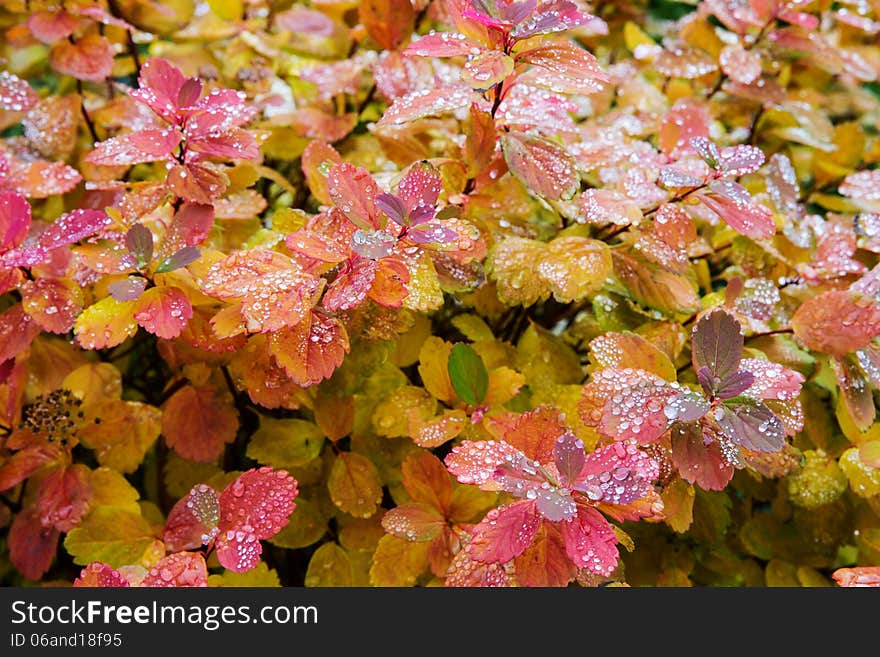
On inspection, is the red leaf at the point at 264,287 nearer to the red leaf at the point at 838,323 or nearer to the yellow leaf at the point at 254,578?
the yellow leaf at the point at 254,578

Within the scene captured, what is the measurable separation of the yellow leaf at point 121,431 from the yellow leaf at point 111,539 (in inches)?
3.5

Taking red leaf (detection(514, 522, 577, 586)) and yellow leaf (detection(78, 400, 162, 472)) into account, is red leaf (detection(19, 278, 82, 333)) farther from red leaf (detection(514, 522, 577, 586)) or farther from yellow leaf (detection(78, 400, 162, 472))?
red leaf (detection(514, 522, 577, 586))

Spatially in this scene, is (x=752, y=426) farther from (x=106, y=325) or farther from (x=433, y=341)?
(x=106, y=325)

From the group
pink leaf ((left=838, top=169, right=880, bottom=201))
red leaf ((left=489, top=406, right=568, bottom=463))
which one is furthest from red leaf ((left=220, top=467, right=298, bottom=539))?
pink leaf ((left=838, top=169, right=880, bottom=201))

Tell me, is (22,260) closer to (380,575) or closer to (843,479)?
(380,575)

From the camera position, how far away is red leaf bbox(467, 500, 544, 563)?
23.5 inches

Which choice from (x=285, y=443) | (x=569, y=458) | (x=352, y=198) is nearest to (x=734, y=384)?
(x=569, y=458)

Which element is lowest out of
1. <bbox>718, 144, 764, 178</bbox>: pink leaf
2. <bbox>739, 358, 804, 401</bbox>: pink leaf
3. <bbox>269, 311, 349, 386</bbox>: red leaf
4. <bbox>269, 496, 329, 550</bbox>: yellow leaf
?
<bbox>269, 496, 329, 550</bbox>: yellow leaf

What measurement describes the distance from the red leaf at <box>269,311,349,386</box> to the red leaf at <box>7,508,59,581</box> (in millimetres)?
367

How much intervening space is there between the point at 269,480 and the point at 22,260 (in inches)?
12.1

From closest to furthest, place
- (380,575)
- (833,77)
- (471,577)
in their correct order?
(471,577) < (380,575) < (833,77)

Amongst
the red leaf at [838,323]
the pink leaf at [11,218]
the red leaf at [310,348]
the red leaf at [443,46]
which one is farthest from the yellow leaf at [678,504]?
the pink leaf at [11,218]

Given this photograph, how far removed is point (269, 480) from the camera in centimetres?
73
